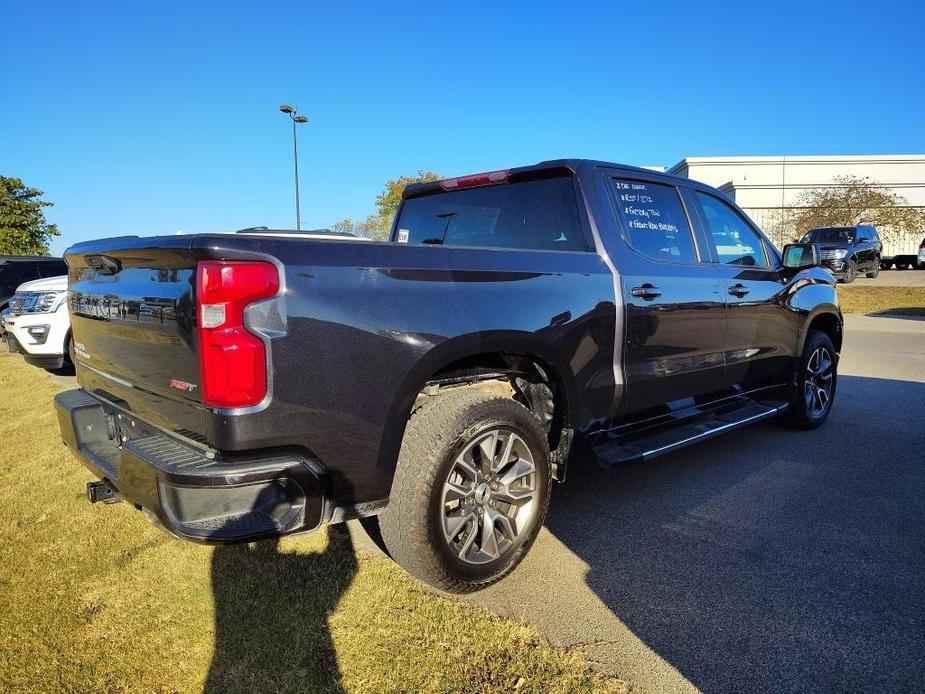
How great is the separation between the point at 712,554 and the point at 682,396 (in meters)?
1.07

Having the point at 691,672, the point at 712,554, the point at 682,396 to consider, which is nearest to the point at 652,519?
the point at 712,554

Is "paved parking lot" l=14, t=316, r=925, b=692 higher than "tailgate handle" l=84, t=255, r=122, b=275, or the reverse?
"tailgate handle" l=84, t=255, r=122, b=275

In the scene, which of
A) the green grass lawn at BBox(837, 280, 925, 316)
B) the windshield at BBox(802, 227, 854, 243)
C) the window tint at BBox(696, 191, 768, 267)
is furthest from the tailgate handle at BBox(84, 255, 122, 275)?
the windshield at BBox(802, 227, 854, 243)

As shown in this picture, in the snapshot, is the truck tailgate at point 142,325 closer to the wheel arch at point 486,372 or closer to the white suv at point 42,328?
the wheel arch at point 486,372

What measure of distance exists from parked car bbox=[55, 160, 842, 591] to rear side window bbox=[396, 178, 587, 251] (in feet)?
0.04

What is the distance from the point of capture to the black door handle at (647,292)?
3.38 meters

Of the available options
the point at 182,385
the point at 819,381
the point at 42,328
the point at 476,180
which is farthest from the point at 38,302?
the point at 819,381

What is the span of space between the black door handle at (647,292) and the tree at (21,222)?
36.0 m

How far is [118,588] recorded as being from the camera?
273cm

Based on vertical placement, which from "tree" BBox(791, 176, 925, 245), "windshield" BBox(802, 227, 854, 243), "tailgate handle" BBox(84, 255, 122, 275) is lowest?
"tailgate handle" BBox(84, 255, 122, 275)

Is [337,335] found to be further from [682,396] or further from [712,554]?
[682,396]

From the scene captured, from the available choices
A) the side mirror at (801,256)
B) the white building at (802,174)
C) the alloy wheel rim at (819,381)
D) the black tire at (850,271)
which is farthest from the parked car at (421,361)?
the white building at (802,174)

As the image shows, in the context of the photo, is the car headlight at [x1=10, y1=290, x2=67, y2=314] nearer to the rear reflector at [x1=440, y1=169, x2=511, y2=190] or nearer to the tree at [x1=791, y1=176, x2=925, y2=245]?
the rear reflector at [x1=440, y1=169, x2=511, y2=190]

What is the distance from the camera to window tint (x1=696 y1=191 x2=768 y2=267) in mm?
4285
